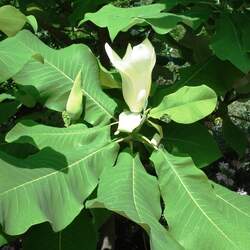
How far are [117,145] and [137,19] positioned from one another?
39 cm

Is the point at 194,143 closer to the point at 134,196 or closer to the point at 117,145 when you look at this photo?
the point at 117,145

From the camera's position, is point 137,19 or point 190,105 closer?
point 190,105

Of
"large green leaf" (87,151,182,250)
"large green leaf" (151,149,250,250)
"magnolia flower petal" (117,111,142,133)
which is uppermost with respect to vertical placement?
"magnolia flower petal" (117,111,142,133)

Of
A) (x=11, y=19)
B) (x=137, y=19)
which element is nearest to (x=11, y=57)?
(x=11, y=19)

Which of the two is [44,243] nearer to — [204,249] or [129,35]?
[204,249]

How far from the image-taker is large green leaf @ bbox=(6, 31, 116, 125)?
70.2 inches

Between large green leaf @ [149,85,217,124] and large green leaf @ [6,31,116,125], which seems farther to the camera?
large green leaf @ [6,31,116,125]

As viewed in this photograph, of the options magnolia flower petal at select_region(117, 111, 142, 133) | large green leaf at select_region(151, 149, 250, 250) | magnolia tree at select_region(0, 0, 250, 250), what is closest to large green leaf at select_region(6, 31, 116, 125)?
magnolia tree at select_region(0, 0, 250, 250)

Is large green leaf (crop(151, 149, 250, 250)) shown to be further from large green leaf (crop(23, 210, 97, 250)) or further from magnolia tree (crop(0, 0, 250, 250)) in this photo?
large green leaf (crop(23, 210, 97, 250))

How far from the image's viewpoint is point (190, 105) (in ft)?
5.47

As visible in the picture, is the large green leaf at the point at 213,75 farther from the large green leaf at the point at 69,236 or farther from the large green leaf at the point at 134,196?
the large green leaf at the point at 69,236

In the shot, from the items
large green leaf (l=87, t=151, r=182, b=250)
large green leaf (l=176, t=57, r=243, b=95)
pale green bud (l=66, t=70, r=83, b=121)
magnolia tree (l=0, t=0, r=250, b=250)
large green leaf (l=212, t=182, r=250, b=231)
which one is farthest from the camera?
large green leaf (l=176, t=57, r=243, b=95)

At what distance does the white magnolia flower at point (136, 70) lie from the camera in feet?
5.26

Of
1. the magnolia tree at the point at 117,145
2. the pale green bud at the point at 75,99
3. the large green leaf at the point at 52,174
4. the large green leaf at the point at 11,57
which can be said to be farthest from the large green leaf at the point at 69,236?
the large green leaf at the point at 11,57
